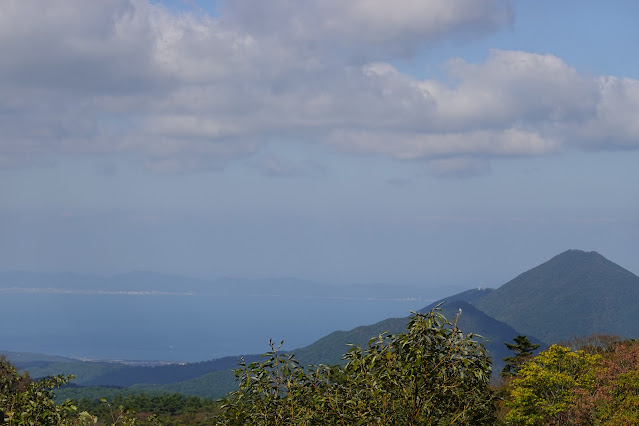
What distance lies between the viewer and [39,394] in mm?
11414

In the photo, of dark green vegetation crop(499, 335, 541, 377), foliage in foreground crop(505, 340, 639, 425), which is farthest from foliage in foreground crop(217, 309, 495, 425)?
dark green vegetation crop(499, 335, 541, 377)

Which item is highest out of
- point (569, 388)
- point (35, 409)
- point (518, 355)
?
point (35, 409)

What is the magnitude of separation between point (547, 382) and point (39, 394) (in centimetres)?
3058

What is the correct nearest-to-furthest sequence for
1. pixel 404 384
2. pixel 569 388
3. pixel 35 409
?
pixel 404 384
pixel 35 409
pixel 569 388

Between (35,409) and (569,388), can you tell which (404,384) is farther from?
(569,388)

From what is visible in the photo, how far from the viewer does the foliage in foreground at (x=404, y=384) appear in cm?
937

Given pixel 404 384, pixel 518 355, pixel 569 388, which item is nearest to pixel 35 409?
pixel 404 384

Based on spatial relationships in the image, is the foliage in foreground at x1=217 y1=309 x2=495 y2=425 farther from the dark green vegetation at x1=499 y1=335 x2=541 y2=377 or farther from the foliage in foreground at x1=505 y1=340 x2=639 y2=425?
the dark green vegetation at x1=499 y1=335 x2=541 y2=377

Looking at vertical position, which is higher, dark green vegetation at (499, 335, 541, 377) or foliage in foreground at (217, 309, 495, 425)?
foliage in foreground at (217, 309, 495, 425)

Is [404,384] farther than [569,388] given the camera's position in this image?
No

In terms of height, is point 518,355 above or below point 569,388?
above

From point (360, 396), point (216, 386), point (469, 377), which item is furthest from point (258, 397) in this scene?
point (216, 386)

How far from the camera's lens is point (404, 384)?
31.5 ft

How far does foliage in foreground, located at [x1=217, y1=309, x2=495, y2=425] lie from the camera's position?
937cm
